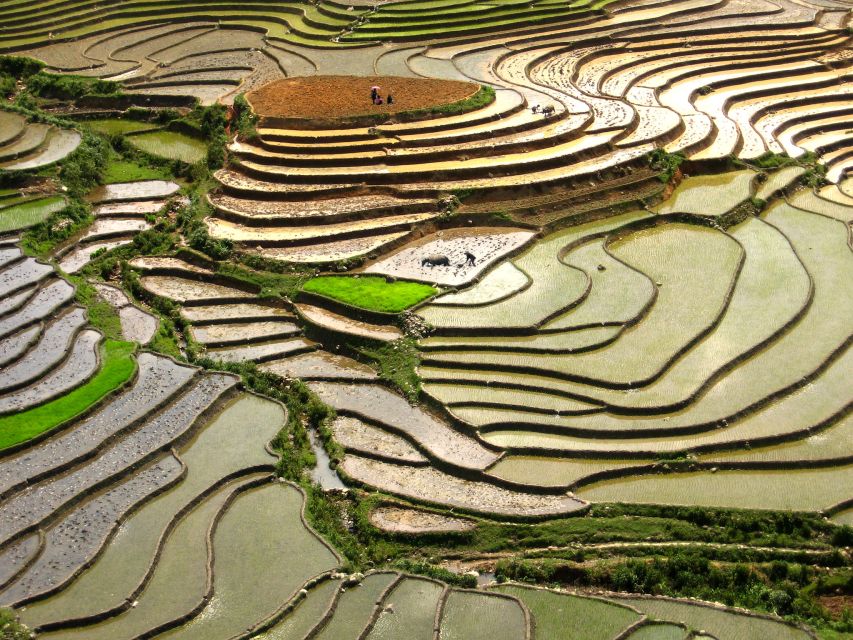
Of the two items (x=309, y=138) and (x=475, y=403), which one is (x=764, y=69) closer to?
(x=309, y=138)

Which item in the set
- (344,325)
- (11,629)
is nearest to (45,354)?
(344,325)

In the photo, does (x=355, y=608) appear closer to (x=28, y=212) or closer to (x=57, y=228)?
(x=57, y=228)

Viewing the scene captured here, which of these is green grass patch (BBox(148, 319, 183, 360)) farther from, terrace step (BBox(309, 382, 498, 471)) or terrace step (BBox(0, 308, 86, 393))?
terrace step (BBox(309, 382, 498, 471))

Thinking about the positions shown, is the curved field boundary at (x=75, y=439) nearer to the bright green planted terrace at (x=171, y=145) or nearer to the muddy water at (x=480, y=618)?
the muddy water at (x=480, y=618)

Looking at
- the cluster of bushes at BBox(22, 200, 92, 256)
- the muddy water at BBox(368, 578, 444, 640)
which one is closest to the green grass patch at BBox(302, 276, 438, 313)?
the cluster of bushes at BBox(22, 200, 92, 256)

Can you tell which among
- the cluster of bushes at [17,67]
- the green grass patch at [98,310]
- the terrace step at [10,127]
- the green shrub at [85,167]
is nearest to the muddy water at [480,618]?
the green grass patch at [98,310]

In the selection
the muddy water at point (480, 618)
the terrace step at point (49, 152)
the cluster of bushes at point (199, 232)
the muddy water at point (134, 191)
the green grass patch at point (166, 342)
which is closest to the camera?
the muddy water at point (480, 618)
